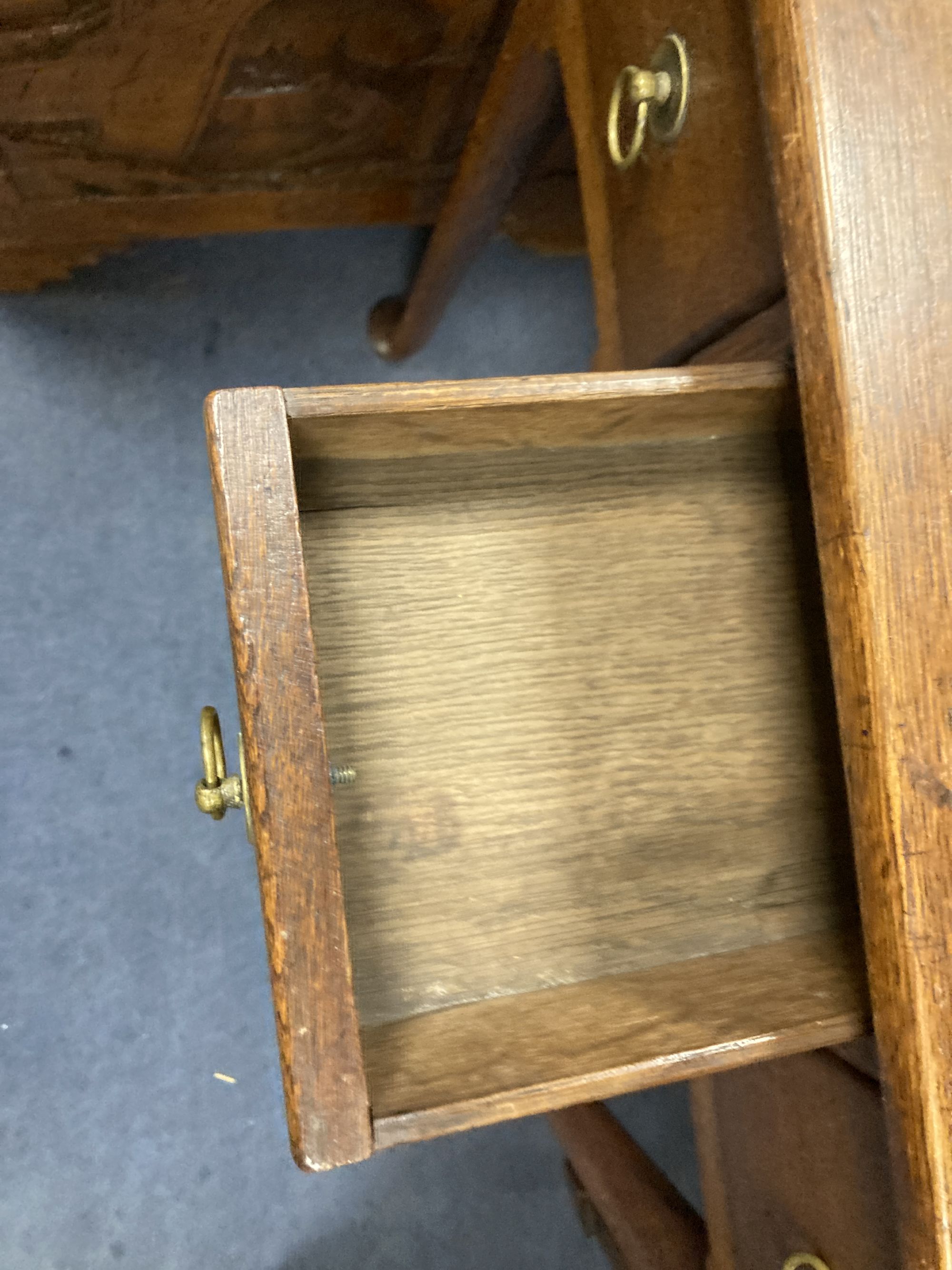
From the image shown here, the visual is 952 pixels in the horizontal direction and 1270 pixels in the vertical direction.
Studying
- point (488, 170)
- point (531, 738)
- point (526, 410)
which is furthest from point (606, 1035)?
point (488, 170)

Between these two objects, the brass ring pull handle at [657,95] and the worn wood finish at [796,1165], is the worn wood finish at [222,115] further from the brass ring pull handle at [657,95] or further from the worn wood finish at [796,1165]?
the worn wood finish at [796,1165]

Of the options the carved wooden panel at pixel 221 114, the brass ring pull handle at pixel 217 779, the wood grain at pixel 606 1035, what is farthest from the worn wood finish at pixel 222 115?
the wood grain at pixel 606 1035

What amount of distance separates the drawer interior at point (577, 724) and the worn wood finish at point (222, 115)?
49cm

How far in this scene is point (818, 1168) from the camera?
67cm

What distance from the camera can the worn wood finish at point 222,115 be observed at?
829 mm

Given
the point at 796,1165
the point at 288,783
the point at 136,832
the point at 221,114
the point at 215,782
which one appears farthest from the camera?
the point at 136,832

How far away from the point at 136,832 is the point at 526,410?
951 mm

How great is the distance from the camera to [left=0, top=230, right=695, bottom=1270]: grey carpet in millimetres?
1259

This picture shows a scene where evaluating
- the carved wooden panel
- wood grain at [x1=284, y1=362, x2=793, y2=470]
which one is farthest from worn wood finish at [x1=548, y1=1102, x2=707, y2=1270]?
the carved wooden panel

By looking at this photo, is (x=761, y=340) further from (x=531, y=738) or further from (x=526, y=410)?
(x=531, y=738)

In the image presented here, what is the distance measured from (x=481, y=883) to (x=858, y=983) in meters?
0.25

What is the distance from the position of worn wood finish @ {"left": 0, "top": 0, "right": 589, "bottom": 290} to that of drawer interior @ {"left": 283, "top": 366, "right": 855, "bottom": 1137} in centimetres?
49

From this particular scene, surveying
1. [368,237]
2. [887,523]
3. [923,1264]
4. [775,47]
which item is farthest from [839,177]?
[368,237]

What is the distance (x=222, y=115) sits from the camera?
0.97 meters
